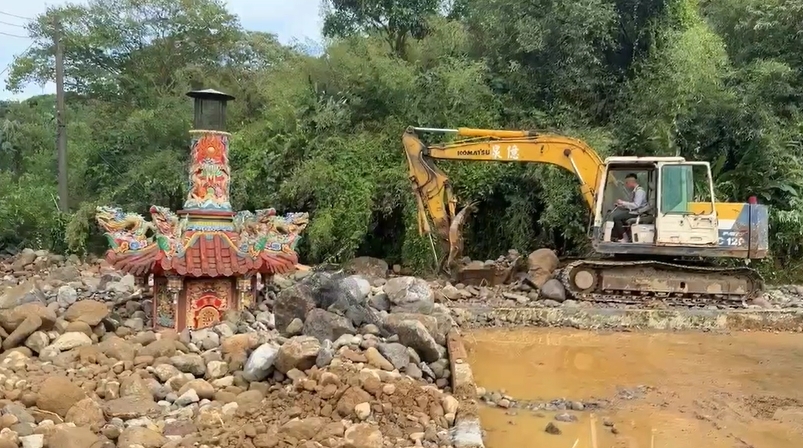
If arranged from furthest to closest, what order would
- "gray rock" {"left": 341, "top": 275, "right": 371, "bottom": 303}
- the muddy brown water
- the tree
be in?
the tree, "gray rock" {"left": 341, "top": 275, "right": 371, "bottom": 303}, the muddy brown water

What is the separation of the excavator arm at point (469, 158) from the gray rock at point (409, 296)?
303 cm

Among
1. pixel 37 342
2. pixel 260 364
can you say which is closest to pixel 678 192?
pixel 260 364

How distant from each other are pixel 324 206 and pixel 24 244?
8.66m

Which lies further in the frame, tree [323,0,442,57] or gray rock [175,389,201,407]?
tree [323,0,442,57]

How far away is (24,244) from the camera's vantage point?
1803 centimetres

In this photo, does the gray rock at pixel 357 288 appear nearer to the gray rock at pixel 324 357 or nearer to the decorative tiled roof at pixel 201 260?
the decorative tiled roof at pixel 201 260

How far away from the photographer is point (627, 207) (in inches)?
432

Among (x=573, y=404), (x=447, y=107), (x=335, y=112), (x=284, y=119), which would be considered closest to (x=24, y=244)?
(x=284, y=119)

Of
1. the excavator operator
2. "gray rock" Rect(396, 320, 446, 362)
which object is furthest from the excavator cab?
"gray rock" Rect(396, 320, 446, 362)

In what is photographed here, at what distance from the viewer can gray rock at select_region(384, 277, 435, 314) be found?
823 cm

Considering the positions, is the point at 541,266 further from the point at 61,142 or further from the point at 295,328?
the point at 61,142

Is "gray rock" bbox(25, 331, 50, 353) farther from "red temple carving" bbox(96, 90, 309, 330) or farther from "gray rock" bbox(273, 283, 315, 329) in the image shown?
"gray rock" bbox(273, 283, 315, 329)

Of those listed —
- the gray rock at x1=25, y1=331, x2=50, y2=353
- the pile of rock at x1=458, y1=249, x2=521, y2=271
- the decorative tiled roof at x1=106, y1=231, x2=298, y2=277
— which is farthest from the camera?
the pile of rock at x1=458, y1=249, x2=521, y2=271

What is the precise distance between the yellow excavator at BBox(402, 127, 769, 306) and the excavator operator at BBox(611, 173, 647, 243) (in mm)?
65
